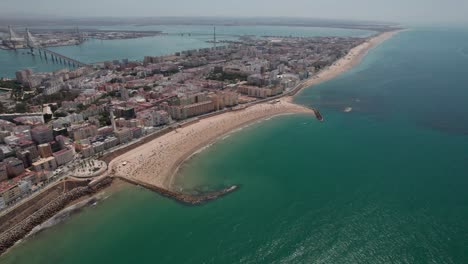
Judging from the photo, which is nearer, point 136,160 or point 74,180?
point 74,180

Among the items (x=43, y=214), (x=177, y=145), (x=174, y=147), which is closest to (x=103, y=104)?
(x=177, y=145)

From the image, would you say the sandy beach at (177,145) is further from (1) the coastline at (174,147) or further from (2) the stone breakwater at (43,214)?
(2) the stone breakwater at (43,214)

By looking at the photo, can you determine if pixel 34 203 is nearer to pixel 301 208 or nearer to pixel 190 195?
pixel 190 195

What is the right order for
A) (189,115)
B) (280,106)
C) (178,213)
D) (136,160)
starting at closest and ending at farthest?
(178,213) < (136,160) < (189,115) < (280,106)

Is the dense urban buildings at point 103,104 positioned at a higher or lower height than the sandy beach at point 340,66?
lower

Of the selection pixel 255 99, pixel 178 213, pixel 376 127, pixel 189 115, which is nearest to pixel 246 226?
pixel 178 213

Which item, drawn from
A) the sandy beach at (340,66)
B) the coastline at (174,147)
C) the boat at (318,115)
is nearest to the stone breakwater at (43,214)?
the coastline at (174,147)

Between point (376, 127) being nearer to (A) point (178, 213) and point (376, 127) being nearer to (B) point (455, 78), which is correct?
(A) point (178, 213)
